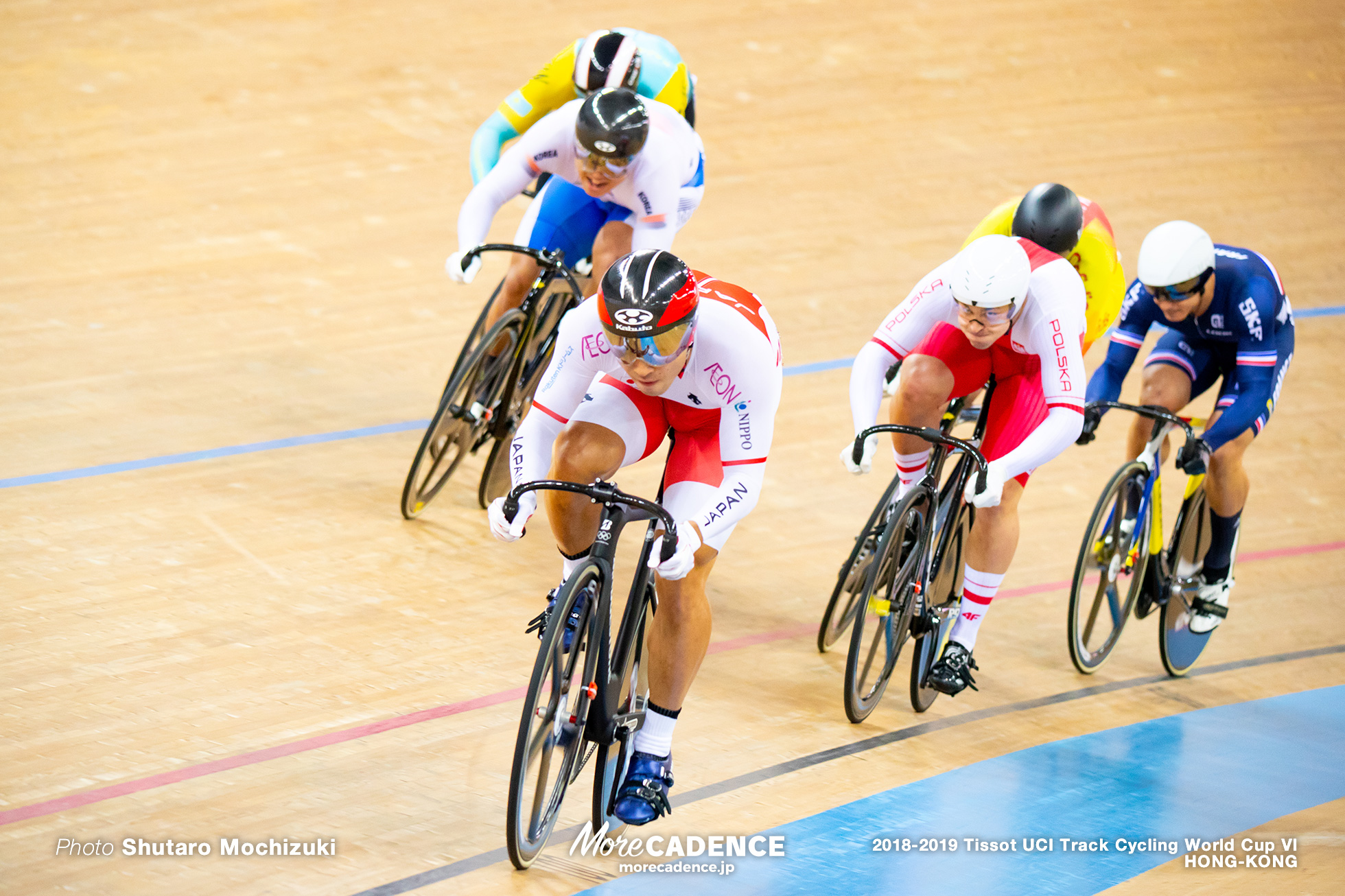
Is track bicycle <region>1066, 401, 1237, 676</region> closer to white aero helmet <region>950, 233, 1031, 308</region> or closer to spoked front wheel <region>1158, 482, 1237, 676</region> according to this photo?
spoked front wheel <region>1158, 482, 1237, 676</region>

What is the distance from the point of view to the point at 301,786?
3.14 m

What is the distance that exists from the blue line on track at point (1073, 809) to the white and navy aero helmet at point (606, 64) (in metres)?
2.52

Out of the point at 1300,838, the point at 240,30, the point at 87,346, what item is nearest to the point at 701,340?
the point at 1300,838

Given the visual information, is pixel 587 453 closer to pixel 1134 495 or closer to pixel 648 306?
pixel 648 306

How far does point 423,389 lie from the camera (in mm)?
5680

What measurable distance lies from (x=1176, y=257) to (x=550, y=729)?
2.27 metres

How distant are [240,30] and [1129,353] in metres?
5.97

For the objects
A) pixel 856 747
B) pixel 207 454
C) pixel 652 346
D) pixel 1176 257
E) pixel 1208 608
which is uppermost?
pixel 1176 257

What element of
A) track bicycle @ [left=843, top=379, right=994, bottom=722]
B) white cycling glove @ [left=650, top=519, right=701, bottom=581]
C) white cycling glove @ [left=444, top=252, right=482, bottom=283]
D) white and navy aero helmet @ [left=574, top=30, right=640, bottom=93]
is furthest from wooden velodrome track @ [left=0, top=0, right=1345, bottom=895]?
white and navy aero helmet @ [left=574, top=30, right=640, bottom=93]

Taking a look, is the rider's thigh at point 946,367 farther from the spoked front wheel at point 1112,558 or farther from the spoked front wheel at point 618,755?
the spoked front wheel at point 618,755

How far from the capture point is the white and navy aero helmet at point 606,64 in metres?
4.83

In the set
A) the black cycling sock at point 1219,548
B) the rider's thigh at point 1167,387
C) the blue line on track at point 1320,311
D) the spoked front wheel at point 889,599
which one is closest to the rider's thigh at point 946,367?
the spoked front wheel at point 889,599

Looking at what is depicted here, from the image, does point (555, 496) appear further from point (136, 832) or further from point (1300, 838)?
point (1300, 838)

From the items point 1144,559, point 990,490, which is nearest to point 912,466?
point 990,490
